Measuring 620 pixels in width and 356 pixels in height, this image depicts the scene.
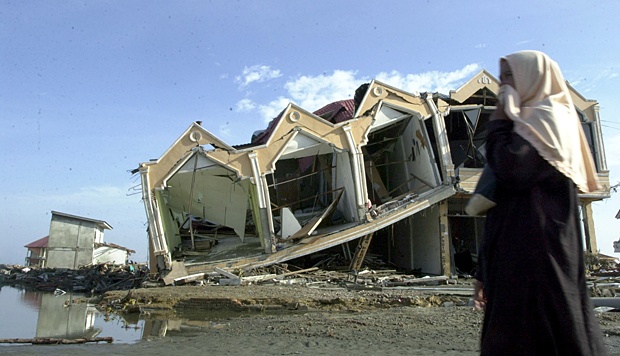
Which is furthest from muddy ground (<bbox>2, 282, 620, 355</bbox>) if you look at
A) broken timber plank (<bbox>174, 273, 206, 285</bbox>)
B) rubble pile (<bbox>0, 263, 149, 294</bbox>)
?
rubble pile (<bbox>0, 263, 149, 294</bbox>)

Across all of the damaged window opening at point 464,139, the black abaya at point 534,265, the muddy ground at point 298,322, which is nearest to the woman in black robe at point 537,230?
the black abaya at point 534,265

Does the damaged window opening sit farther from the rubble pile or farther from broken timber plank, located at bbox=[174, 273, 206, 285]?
the rubble pile

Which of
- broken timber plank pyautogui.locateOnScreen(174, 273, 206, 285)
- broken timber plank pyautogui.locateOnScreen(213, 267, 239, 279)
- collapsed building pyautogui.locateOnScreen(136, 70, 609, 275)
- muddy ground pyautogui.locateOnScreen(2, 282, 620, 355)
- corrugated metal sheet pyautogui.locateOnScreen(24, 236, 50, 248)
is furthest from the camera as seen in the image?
corrugated metal sheet pyautogui.locateOnScreen(24, 236, 50, 248)

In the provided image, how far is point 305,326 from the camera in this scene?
7309mm

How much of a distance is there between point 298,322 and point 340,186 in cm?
1251

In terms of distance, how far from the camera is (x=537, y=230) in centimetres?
212

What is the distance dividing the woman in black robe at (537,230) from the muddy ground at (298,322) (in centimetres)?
338

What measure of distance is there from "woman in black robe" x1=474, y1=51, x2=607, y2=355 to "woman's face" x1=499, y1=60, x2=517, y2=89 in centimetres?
7

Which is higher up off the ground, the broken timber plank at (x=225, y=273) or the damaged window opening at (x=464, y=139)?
the damaged window opening at (x=464, y=139)

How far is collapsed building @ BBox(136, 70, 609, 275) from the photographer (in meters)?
17.3

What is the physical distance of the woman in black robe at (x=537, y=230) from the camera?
207 centimetres

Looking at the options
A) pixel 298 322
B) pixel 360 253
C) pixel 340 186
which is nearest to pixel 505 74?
pixel 298 322

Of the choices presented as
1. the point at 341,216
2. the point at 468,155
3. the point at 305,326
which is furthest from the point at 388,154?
the point at 305,326

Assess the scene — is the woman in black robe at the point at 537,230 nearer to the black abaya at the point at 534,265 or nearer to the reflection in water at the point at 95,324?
the black abaya at the point at 534,265
